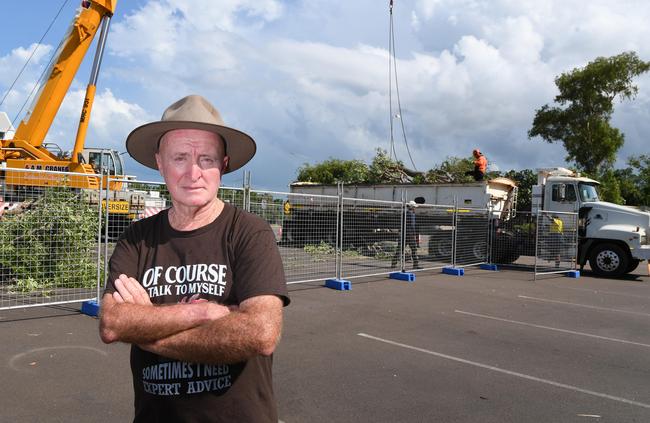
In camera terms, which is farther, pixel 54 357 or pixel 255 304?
pixel 54 357

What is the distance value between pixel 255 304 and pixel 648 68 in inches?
1373

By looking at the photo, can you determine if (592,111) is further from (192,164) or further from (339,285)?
(192,164)

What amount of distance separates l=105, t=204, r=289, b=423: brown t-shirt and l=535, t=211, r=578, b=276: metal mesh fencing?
1369 centimetres

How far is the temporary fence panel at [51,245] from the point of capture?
7.98 metres

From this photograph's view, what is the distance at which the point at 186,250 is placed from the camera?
183 cm

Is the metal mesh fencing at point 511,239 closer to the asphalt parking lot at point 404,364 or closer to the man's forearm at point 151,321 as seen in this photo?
the asphalt parking lot at point 404,364

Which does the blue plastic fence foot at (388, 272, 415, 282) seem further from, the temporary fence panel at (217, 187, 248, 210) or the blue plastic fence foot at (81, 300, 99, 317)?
the blue plastic fence foot at (81, 300, 99, 317)

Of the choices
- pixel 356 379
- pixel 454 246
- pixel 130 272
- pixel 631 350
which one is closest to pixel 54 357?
pixel 356 379

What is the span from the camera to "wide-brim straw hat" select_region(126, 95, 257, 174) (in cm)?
188

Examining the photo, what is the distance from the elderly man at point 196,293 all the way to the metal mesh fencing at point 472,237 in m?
13.7

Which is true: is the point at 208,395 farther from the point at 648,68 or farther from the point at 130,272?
the point at 648,68

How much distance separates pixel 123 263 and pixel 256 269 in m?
0.52

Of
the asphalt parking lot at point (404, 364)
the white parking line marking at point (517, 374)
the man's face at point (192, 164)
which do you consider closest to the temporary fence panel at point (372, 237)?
the asphalt parking lot at point (404, 364)

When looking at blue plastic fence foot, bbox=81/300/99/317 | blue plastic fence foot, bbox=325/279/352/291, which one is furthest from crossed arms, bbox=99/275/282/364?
blue plastic fence foot, bbox=325/279/352/291
